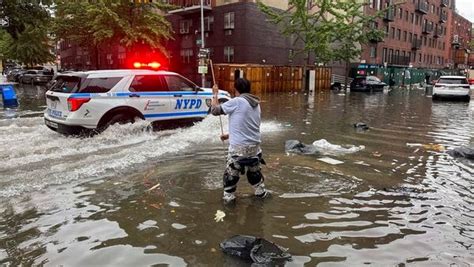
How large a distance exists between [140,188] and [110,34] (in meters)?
20.5

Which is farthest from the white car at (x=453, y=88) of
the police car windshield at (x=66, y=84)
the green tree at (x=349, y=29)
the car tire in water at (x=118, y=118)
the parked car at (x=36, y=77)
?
the parked car at (x=36, y=77)

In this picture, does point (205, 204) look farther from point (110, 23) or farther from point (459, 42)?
point (459, 42)

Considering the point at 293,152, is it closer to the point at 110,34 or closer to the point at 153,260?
the point at 153,260

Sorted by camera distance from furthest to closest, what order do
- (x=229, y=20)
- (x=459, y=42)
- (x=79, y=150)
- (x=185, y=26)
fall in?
(x=459, y=42) < (x=185, y=26) < (x=229, y=20) < (x=79, y=150)

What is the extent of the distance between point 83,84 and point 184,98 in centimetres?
277

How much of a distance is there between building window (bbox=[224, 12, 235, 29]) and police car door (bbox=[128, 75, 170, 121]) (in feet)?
82.0

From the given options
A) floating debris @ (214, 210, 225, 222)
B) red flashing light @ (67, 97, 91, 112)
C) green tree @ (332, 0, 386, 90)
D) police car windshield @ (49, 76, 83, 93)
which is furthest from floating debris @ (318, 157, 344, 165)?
green tree @ (332, 0, 386, 90)

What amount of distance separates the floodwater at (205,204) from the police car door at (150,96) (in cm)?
61

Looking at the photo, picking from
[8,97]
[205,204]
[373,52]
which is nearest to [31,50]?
[8,97]

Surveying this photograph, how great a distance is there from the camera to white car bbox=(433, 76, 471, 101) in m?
25.0

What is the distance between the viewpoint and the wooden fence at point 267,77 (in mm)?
28625

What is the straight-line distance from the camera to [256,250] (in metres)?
4.05

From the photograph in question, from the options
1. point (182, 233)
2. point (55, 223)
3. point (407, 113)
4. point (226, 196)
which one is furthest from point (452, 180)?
point (407, 113)

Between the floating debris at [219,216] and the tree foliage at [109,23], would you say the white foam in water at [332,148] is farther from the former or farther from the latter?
the tree foliage at [109,23]
